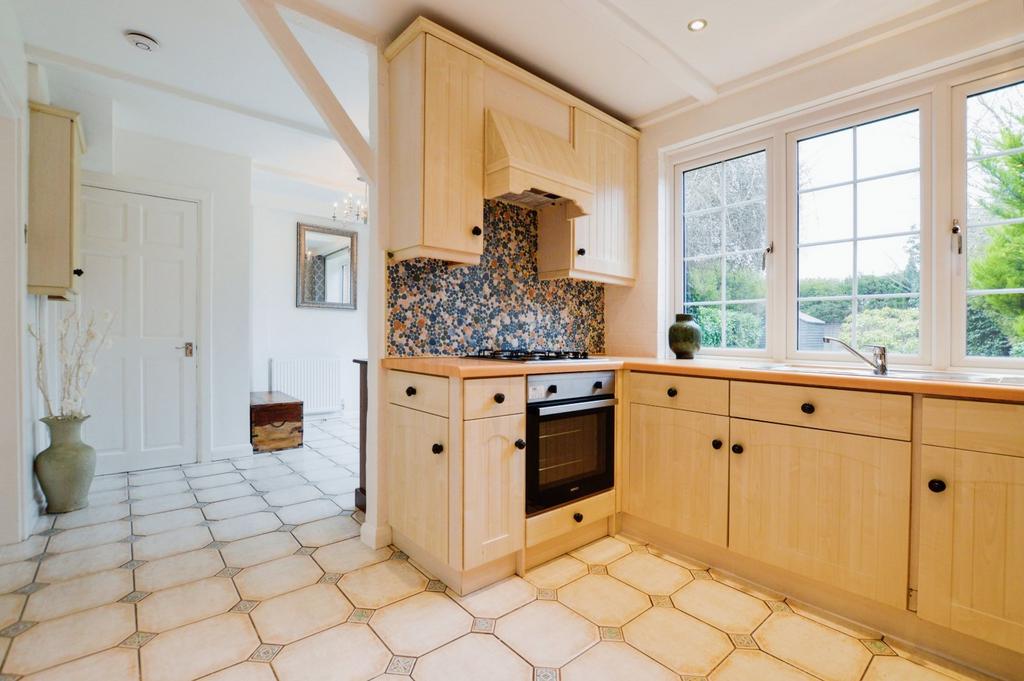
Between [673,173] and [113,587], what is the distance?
3579 mm

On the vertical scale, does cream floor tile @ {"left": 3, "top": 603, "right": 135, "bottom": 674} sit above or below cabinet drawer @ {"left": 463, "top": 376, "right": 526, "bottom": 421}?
below

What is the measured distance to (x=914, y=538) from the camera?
1.54 m

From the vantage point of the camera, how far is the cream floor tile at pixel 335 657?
1.40 meters

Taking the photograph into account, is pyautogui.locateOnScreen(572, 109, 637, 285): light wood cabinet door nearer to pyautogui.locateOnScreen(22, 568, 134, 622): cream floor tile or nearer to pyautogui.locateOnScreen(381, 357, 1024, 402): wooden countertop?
pyautogui.locateOnScreen(381, 357, 1024, 402): wooden countertop

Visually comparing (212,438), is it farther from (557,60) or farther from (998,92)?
(998,92)

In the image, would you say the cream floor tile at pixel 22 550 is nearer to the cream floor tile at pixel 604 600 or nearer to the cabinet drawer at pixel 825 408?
the cream floor tile at pixel 604 600

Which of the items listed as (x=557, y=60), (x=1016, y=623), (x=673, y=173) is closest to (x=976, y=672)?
(x=1016, y=623)

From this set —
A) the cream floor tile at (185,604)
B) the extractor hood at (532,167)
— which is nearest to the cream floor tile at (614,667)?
the cream floor tile at (185,604)

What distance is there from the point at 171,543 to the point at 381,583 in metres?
1.17

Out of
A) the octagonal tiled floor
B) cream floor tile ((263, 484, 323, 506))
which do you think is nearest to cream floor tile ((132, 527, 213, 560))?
the octagonal tiled floor

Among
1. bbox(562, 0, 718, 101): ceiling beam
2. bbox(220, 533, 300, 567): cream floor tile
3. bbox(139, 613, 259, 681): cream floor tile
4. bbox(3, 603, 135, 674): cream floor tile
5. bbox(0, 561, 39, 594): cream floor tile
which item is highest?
bbox(562, 0, 718, 101): ceiling beam

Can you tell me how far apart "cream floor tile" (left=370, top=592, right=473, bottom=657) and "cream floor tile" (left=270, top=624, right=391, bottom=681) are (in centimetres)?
5

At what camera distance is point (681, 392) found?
2.13 meters

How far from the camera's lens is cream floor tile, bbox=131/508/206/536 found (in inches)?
95.0
